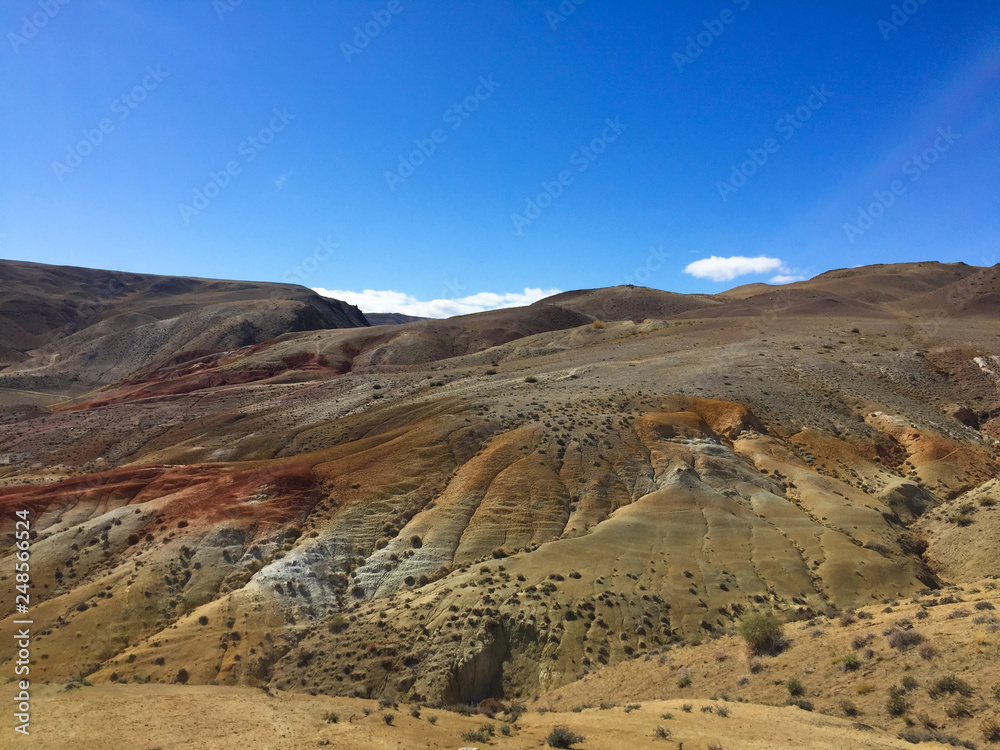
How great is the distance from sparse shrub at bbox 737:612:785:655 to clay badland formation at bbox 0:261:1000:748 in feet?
1.55

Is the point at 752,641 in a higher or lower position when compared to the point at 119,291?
lower

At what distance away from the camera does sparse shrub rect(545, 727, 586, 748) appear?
12.6 metres

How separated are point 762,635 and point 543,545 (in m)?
10.00

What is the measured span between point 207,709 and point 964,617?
2039 cm

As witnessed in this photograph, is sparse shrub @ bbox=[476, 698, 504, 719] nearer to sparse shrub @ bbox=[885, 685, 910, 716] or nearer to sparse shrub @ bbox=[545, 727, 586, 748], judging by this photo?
sparse shrub @ bbox=[545, 727, 586, 748]

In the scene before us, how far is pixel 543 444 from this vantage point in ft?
104

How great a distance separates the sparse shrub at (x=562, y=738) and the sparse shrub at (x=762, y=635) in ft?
23.4

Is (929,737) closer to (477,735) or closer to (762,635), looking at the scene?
(762,635)

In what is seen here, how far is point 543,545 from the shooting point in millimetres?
24781

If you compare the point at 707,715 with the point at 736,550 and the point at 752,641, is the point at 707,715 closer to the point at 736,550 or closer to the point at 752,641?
the point at 752,641

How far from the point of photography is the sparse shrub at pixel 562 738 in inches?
498

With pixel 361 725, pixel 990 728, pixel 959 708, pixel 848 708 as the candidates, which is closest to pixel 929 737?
pixel 990 728

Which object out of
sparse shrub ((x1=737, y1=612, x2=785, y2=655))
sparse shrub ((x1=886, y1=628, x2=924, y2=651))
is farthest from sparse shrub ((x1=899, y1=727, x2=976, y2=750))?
sparse shrub ((x1=737, y1=612, x2=785, y2=655))

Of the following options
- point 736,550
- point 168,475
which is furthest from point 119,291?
point 736,550
